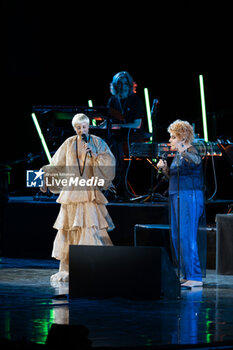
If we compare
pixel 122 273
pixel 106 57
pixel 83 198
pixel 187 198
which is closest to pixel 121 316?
pixel 122 273

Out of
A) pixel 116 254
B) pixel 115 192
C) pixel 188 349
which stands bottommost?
pixel 188 349

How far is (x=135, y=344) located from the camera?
400 cm

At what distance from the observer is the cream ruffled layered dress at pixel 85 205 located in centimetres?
702

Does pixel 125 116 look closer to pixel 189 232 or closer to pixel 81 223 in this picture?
pixel 81 223

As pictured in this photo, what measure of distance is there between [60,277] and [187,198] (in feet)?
4.86

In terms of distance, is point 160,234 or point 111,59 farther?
point 111,59

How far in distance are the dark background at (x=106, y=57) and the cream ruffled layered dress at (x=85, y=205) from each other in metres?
3.07

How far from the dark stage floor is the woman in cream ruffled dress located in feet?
1.76

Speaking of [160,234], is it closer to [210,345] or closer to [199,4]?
[199,4]

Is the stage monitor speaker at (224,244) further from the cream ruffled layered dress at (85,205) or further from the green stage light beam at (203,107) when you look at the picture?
the green stage light beam at (203,107)

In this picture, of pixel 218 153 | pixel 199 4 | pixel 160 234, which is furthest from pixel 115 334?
pixel 199 4

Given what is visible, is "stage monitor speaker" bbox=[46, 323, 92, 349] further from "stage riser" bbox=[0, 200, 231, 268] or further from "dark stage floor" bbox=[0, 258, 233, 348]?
"stage riser" bbox=[0, 200, 231, 268]

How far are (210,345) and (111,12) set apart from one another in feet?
24.4

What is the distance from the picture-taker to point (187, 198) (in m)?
6.65
